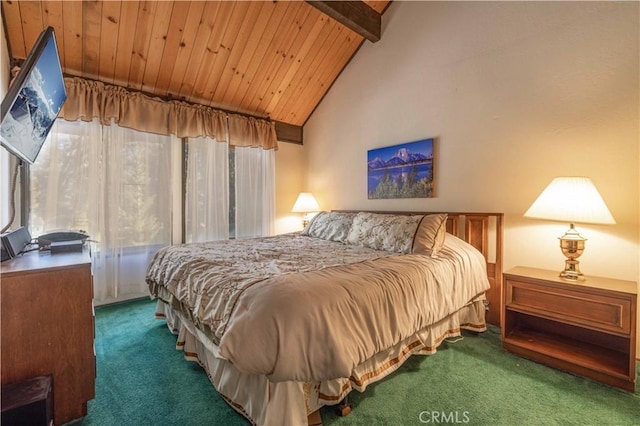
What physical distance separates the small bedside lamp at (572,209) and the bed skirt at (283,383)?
97 cm

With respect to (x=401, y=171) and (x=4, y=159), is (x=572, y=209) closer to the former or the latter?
(x=401, y=171)

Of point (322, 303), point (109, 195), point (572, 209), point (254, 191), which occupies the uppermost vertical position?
point (254, 191)

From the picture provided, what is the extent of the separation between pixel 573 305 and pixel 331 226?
6.92 feet

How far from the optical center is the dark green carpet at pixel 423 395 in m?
1.42

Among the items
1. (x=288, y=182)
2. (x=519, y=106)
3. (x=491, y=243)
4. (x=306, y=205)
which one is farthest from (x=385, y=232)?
(x=288, y=182)

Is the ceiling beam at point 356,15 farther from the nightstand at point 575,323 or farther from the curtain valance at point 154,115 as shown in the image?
the nightstand at point 575,323

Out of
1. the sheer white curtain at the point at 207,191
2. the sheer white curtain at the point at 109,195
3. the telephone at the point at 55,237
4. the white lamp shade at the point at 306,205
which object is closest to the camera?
the telephone at the point at 55,237

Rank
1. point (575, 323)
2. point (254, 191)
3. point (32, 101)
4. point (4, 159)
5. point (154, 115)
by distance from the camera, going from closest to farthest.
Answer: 1. point (32, 101)
2. point (575, 323)
3. point (4, 159)
4. point (154, 115)
5. point (254, 191)

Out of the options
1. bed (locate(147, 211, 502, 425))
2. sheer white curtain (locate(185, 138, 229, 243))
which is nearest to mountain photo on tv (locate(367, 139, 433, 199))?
bed (locate(147, 211, 502, 425))

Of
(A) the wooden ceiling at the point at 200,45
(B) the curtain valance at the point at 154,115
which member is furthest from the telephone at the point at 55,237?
(A) the wooden ceiling at the point at 200,45

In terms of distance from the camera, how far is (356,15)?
3.09 m

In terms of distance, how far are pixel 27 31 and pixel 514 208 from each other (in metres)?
4.55

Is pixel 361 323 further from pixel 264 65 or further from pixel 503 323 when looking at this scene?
pixel 264 65

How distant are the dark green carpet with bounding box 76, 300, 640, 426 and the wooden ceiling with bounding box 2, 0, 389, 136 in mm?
2761
